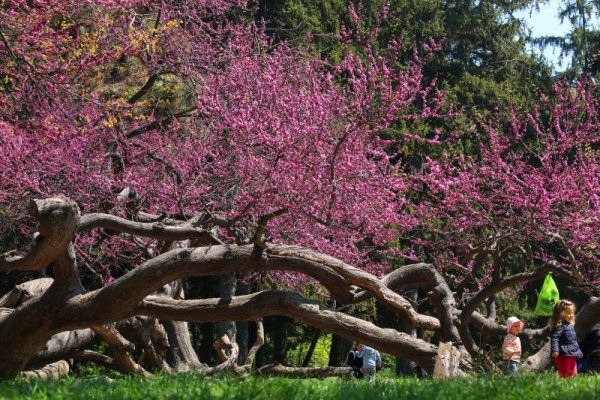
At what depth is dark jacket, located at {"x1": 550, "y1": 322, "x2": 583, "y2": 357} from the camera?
32.2 ft

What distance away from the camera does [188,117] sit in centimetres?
1752

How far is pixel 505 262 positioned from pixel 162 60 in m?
13.0

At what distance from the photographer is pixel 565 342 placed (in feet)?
32.4

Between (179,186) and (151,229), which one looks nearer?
(151,229)

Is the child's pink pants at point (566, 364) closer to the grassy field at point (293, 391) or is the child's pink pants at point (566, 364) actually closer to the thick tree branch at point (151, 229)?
the grassy field at point (293, 391)

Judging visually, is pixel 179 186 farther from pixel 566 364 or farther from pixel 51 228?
pixel 566 364

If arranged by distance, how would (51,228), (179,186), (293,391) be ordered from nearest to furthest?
1. (293,391)
2. (51,228)
3. (179,186)

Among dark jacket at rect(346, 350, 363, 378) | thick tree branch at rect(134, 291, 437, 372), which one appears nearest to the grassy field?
thick tree branch at rect(134, 291, 437, 372)

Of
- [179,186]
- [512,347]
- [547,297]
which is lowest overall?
[512,347]

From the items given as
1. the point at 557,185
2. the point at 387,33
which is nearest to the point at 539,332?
the point at 557,185

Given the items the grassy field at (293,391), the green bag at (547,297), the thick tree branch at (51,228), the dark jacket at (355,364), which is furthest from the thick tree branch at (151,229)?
the dark jacket at (355,364)

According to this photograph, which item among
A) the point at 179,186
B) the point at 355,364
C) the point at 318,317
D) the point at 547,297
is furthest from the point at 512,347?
the point at 179,186

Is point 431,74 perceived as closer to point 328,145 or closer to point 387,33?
point 387,33

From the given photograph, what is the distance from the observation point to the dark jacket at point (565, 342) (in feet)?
32.2
